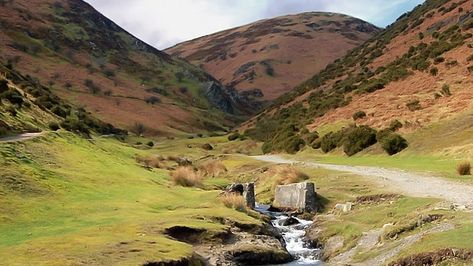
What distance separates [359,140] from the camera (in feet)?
173

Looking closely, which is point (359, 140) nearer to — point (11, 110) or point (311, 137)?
point (311, 137)

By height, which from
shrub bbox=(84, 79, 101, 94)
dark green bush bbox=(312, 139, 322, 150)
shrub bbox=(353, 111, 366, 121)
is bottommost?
dark green bush bbox=(312, 139, 322, 150)

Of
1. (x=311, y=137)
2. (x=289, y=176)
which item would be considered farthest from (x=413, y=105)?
(x=289, y=176)

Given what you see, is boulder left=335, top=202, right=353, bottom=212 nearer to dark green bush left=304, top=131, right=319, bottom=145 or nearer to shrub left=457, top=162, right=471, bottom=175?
shrub left=457, top=162, right=471, bottom=175

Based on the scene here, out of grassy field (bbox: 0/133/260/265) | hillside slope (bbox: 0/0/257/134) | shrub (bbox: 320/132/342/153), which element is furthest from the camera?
hillside slope (bbox: 0/0/257/134)

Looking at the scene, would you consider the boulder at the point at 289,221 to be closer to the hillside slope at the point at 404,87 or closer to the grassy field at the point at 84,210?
the grassy field at the point at 84,210

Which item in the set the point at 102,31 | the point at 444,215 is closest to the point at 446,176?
the point at 444,215

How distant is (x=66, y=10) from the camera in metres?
197

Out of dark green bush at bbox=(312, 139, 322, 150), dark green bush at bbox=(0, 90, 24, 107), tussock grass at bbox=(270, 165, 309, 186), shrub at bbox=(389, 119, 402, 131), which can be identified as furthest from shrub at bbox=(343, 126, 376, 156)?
dark green bush at bbox=(0, 90, 24, 107)

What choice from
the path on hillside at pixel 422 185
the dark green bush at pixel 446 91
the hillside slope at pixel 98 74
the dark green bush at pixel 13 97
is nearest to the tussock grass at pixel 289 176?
the path on hillside at pixel 422 185

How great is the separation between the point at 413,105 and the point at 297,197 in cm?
3295

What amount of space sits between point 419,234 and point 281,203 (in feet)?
50.9

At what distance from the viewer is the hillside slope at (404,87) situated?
177 feet

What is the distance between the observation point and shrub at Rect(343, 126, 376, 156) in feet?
170
